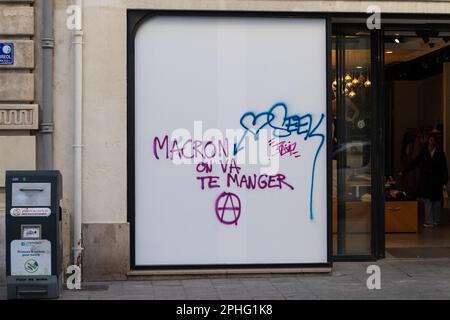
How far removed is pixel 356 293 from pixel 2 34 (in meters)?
5.43

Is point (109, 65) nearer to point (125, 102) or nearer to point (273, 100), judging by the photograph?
point (125, 102)

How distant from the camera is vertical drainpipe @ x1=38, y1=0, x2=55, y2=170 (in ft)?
32.5

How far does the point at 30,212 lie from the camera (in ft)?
28.8

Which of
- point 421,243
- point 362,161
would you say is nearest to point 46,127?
point 362,161

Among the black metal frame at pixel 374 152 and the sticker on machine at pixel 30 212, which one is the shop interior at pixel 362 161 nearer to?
the black metal frame at pixel 374 152

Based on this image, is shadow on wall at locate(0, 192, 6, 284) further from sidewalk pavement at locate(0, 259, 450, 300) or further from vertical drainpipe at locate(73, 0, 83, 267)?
vertical drainpipe at locate(73, 0, 83, 267)

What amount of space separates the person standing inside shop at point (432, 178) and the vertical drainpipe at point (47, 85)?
812cm

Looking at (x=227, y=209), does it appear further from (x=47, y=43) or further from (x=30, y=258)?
(x=47, y=43)

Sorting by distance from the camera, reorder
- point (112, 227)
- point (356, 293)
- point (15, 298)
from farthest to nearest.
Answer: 1. point (112, 227)
2. point (356, 293)
3. point (15, 298)

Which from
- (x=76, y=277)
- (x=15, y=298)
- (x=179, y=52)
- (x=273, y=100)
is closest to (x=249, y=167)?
(x=273, y=100)

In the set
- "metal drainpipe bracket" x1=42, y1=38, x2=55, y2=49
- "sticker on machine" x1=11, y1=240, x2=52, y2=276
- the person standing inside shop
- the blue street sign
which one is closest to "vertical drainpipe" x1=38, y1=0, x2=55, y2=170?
"metal drainpipe bracket" x1=42, y1=38, x2=55, y2=49

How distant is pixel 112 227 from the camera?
10.1 metres

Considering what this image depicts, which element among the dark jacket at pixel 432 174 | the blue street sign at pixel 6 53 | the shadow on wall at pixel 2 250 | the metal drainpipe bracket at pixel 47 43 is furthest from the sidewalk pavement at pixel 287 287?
the dark jacket at pixel 432 174

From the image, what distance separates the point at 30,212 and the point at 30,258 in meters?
0.52
